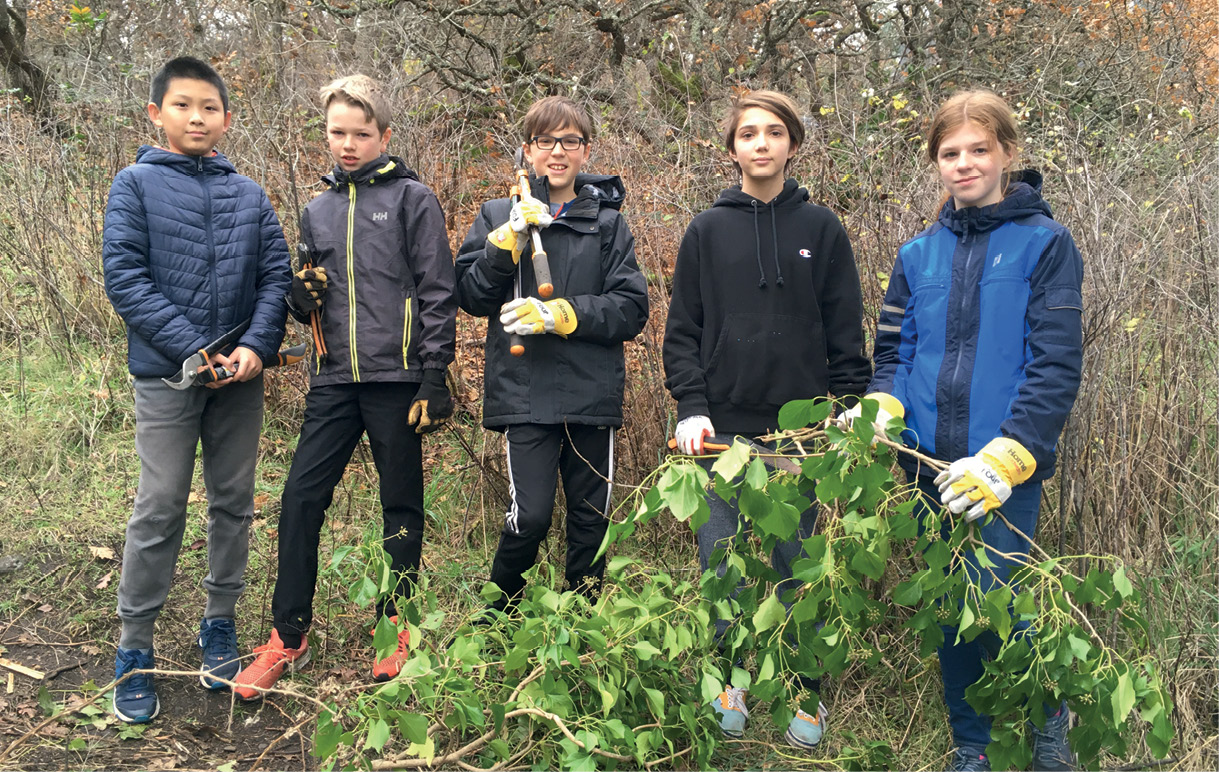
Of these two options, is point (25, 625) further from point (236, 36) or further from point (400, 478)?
point (236, 36)

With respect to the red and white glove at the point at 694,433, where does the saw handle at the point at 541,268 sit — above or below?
above

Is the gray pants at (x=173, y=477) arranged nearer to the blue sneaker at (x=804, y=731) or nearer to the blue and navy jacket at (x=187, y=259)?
the blue and navy jacket at (x=187, y=259)

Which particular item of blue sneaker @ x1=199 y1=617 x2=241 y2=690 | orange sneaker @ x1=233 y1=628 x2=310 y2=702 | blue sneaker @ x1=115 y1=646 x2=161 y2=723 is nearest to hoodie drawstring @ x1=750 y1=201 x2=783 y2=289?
orange sneaker @ x1=233 y1=628 x2=310 y2=702

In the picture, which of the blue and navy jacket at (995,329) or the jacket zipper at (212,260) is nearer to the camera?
the blue and navy jacket at (995,329)

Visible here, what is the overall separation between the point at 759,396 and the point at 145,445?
6.55 feet

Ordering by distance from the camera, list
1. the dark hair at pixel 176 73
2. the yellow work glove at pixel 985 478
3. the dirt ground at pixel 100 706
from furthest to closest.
Result: the dark hair at pixel 176 73
the dirt ground at pixel 100 706
the yellow work glove at pixel 985 478

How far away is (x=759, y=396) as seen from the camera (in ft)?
9.56

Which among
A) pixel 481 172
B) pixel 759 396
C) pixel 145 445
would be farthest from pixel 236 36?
pixel 759 396

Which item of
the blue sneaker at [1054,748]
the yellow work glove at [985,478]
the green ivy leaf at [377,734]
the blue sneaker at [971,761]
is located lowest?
the blue sneaker at [971,761]

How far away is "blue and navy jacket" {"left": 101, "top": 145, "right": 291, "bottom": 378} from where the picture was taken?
2914 mm

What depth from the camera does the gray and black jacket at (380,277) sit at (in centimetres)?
311

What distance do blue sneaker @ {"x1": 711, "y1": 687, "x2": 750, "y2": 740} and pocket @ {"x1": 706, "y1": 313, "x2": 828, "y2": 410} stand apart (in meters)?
0.94

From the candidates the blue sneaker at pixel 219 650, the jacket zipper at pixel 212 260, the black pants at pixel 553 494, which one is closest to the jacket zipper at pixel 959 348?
the black pants at pixel 553 494

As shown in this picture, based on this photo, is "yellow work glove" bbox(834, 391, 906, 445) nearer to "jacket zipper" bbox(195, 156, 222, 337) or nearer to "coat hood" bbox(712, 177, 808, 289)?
"coat hood" bbox(712, 177, 808, 289)
